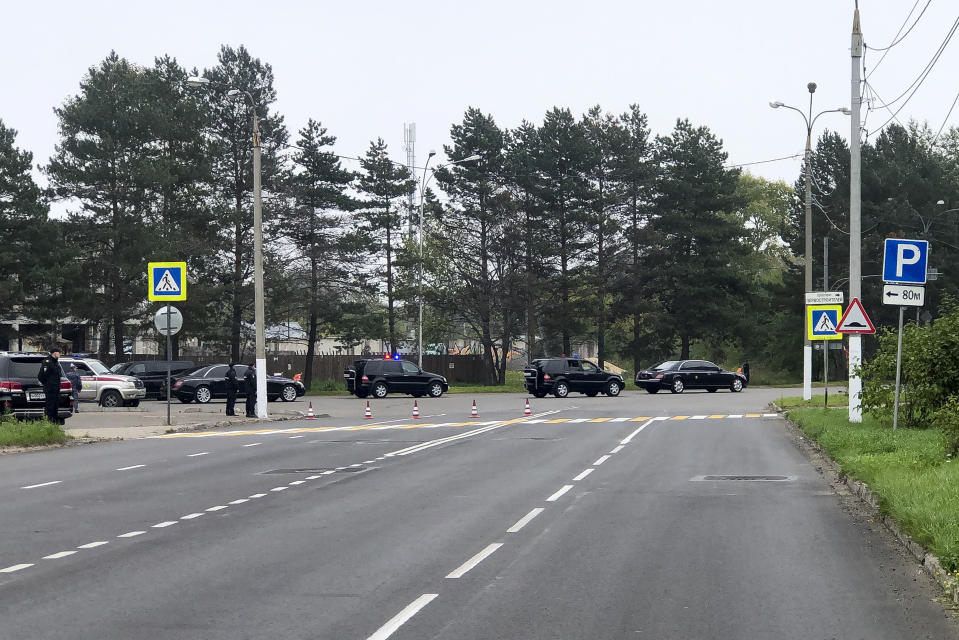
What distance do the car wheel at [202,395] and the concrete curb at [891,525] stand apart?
27.0 meters

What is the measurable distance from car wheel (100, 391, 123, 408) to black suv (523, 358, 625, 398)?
56.8 ft

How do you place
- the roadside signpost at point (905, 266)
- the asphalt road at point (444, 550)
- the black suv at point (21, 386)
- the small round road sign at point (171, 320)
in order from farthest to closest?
the small round road sign at point (171, 320) < the black suv at point (21, 386) < the roadside signpost at point (905, 266) < the asphalt road at point (444, 550)

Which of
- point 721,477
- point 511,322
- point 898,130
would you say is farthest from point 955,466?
point 898,130

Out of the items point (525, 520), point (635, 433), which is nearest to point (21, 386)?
point (635, 433)

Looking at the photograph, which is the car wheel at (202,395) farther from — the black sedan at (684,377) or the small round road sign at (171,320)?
the black sedan at (684,377)

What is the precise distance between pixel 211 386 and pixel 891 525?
1379 inches

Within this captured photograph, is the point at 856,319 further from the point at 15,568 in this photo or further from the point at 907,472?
the point at 15,568

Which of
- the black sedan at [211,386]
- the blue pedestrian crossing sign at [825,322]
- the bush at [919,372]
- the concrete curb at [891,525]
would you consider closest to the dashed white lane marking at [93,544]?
the concrete curb at [891,525]

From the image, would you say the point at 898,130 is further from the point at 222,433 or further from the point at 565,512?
the point at 565,512

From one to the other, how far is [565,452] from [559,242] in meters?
49.7

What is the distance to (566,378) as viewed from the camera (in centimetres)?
4944

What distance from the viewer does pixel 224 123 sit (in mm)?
61000

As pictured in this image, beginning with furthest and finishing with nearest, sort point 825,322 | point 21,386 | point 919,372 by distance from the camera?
1. point 825,322
2. point 21,386
3. point 919,372

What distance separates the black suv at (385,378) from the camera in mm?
48656
